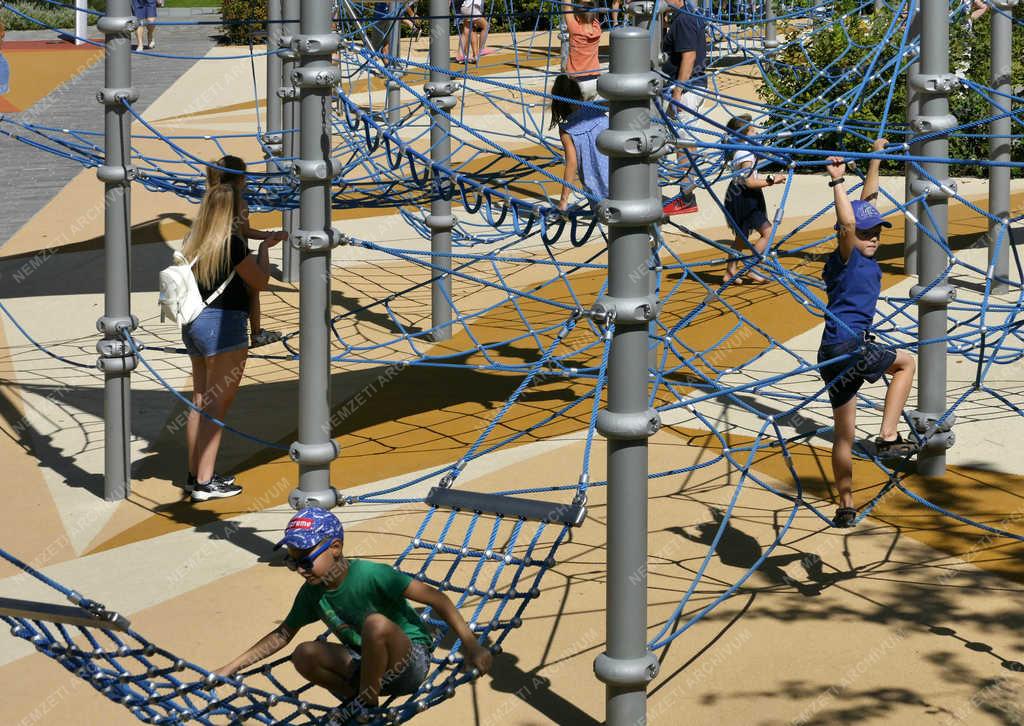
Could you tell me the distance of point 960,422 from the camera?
755 centimetres

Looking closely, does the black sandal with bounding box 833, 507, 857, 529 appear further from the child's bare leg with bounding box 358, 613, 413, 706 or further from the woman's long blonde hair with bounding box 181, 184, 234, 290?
the woman's long blonde hair with bounding box 181, 184, 234, 290

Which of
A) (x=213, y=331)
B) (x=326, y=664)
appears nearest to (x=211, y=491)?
(x=213, y=331)

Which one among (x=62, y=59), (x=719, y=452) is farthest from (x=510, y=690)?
(x=62, y=59)

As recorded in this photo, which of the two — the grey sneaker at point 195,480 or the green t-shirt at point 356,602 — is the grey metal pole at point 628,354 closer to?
the green t-shirt at point 356,602

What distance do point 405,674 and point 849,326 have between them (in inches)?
101

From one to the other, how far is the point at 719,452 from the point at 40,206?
27.3ft

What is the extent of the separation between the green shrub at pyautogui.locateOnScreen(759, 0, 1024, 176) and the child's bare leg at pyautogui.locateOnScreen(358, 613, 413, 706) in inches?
371

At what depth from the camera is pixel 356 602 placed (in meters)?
4.39

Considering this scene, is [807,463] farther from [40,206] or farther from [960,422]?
[40,206]

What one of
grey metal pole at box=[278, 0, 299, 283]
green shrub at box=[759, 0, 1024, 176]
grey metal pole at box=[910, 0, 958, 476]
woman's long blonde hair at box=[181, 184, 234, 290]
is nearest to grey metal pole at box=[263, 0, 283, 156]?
grey metal pole at box=[278, 0, 299, 283]

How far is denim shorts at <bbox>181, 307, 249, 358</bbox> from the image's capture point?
6.93 metres

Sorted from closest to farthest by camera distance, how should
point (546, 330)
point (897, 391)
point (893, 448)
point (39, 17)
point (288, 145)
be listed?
point (897, 391), point (893, 448), point (546, 330), point (288, 145), point (39, 17)

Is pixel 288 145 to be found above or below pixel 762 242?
above

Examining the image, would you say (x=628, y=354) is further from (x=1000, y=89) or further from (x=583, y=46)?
(x=583, y=46)
